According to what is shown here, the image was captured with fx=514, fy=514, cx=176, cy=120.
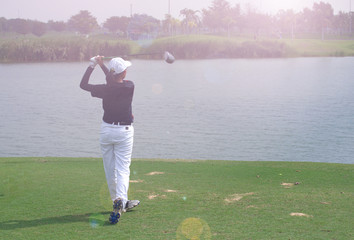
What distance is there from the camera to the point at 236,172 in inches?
447

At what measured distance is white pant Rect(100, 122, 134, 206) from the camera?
7117 millimetres

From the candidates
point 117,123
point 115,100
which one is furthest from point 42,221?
point 115,100

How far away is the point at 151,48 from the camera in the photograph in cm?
9594

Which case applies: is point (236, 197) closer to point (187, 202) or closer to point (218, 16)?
point (187, 202)

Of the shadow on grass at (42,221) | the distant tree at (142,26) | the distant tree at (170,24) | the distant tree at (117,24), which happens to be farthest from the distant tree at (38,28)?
the shadow on grass at (42,221)

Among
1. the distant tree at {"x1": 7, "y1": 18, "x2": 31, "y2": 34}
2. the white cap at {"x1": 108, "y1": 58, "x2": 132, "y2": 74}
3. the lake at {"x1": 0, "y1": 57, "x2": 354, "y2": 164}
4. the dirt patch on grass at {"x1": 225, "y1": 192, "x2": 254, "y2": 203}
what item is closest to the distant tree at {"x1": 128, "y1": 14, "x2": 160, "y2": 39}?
the distant tree at {"x1": 7, "y1": 18, "x2": 31, "y2": 34}

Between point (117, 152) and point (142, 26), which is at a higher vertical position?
point (142, 26)

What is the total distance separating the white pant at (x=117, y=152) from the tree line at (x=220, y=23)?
525 feet

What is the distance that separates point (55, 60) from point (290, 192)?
72957mm

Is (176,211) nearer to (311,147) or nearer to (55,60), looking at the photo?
(311,147)

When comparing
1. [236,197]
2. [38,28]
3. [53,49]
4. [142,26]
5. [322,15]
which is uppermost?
[322,15]

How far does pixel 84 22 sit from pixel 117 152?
180319 millimetres

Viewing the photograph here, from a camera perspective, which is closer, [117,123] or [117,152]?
[117,123]

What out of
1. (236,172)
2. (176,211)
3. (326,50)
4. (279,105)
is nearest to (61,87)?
(279,105)
